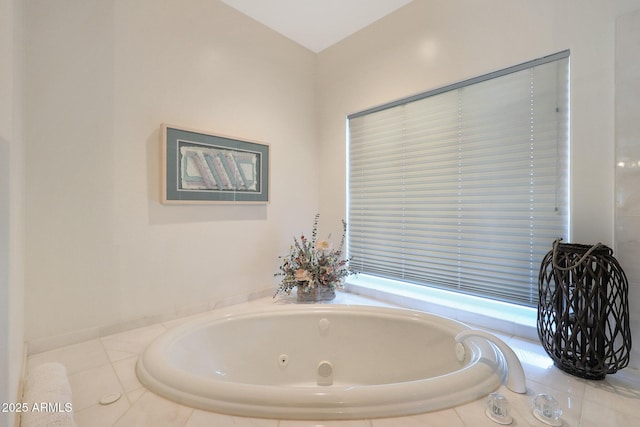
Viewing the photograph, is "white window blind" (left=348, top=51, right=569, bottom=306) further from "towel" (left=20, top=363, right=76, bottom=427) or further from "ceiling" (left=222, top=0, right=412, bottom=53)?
"towel" (left=20, top=363, right=76, bottom=427)

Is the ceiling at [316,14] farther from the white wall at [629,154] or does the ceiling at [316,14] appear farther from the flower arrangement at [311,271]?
the flower arrangement at [311,271]

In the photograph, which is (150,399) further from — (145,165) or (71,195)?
(145,165)

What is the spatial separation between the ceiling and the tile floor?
2.10 m

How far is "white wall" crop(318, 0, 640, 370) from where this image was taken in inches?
50.5

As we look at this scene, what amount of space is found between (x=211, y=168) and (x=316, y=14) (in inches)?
49.9

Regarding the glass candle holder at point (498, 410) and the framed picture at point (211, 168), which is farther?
the framed picture at point (211, 168)

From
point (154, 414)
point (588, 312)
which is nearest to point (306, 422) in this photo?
point (154, 414)

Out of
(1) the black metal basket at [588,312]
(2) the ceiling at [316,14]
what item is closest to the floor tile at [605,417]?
(1) the black metal basket at [588,312]

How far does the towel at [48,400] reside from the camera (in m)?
0.76

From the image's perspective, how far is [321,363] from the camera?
1765 mm

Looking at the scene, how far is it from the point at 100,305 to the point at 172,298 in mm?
336

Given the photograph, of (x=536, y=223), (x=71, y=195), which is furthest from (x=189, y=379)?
(x=536, y=223)

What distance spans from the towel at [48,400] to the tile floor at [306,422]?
0.30 feet

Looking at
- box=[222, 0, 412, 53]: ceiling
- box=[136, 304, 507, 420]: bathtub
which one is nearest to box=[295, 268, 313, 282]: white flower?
box=[136, 304, 507, 420]: bathtub
